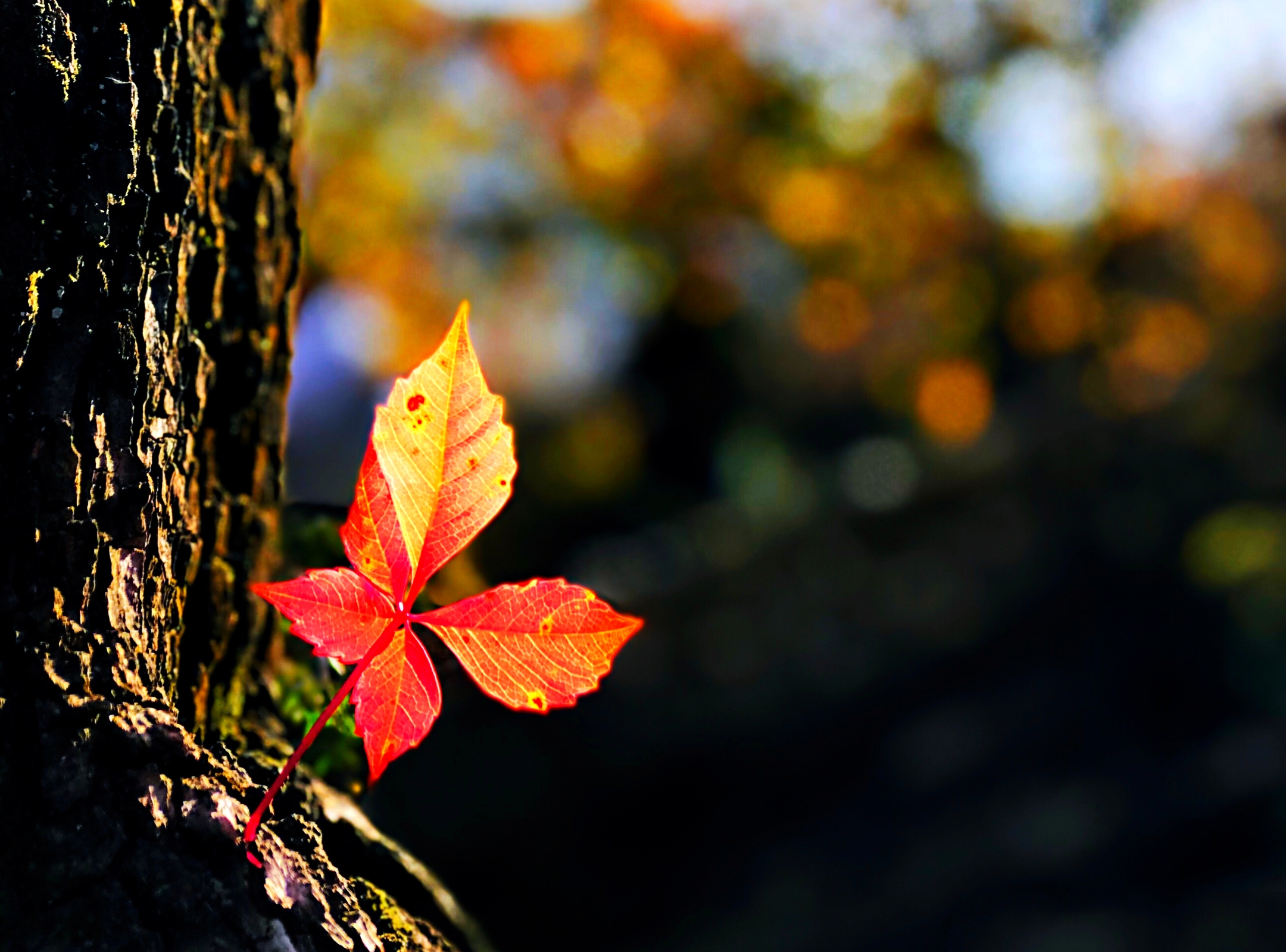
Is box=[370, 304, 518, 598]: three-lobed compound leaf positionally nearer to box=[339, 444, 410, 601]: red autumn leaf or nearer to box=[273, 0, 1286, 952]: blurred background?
box=[339, 444, 410, 601]: red autumn leaf

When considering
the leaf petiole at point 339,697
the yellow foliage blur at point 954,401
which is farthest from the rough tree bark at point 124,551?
the yellow foliage blur at point 954,401

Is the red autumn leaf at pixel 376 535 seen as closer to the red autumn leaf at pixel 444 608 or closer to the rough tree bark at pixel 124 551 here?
the red autumn leaf at pixel 444 608

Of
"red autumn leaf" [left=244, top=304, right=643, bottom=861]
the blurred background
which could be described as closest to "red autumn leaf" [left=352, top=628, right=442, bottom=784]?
"red autumn leaf" [left=244, top=304, right=643, bottom=861]

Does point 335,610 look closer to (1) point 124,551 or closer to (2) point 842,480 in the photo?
(1) point 124,551

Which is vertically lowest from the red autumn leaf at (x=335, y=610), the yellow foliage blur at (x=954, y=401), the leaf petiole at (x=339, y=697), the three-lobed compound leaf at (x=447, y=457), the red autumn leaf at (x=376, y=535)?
the leaf petiole at (x=339, y=697)

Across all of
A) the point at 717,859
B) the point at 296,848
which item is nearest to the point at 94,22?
the point at 296,848
